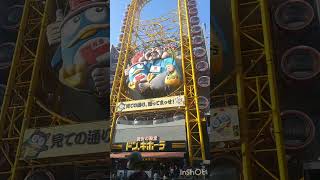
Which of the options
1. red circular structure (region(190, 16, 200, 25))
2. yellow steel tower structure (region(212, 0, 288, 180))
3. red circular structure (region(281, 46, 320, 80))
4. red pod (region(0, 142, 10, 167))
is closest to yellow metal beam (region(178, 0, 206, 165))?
red circular structure (region(190, 16, 200, 25))

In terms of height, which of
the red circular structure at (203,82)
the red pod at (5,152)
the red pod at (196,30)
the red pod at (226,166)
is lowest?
the red pod at (226,166)

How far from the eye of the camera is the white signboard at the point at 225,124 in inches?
273

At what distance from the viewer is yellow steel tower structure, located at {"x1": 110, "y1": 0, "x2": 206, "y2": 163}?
37.8ft

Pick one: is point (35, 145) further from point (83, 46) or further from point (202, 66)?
point (202, 66)

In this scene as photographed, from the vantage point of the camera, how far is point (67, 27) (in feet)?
30.4

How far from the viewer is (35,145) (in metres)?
8.23

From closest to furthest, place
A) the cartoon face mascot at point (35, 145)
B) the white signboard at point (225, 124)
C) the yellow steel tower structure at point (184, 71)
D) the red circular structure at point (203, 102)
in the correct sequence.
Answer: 1. the white signboard at point (225, 124)
2. the cartoon face mascot at point (35, 145)
3. the yellow steel tower structure at point (184, 71)
4. the red circular structure at point (203, 102)

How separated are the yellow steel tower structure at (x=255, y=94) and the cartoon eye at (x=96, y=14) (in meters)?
2.96

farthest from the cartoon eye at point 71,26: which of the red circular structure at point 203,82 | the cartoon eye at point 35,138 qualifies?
the red circular structure at point 203,82

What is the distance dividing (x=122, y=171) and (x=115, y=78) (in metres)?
3.04

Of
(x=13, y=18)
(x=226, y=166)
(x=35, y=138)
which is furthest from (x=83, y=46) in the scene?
(x=226, y=166)

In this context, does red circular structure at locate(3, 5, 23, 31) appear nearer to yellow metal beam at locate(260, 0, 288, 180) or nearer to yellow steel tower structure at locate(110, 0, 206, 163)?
yellow steel tower structure at locate(110, 0, 206, 163)

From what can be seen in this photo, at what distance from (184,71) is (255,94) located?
5.56 metres

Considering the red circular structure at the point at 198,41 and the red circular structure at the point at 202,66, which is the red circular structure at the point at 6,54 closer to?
the red circular structure at the point at 202,66
